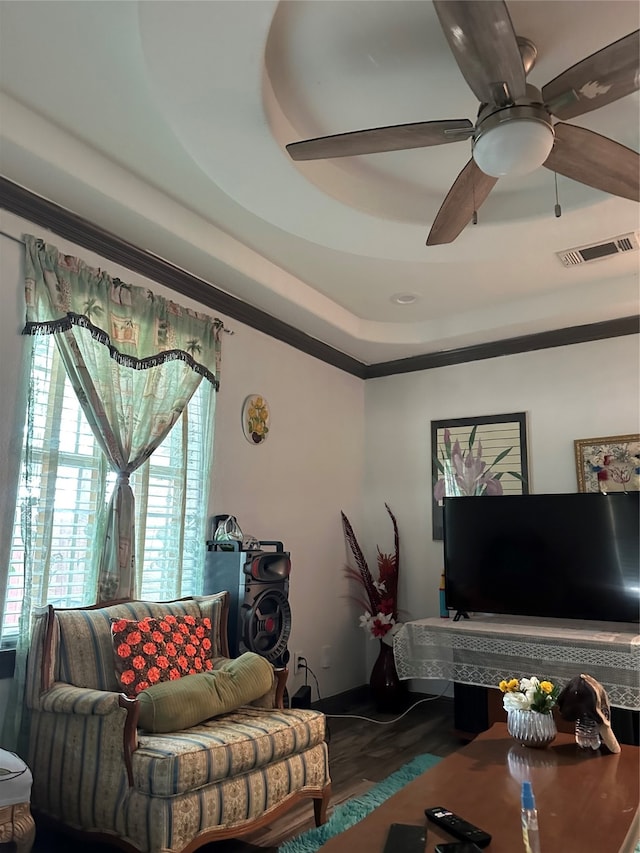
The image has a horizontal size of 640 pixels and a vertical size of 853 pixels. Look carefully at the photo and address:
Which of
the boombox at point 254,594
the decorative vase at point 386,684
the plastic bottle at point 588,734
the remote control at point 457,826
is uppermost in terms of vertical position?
the boombox at point 254,594

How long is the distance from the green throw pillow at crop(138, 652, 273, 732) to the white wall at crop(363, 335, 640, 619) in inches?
88.4

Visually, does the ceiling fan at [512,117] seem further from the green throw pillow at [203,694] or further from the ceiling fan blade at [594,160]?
the green throw pillow at [203,694]

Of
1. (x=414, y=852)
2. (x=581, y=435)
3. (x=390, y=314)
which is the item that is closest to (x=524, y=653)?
(x=581, y=435)

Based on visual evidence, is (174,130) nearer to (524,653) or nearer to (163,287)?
(163,287)

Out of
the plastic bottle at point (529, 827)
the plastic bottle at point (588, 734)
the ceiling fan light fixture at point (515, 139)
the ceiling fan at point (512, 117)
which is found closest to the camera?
the plastic bottle at point (529, 827)

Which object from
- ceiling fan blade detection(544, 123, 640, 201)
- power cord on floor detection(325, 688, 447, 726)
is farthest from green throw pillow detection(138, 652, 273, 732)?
ceiling fan blade detection(544, 123, 640, 201)

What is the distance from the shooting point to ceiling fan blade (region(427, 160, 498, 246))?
7.82ft

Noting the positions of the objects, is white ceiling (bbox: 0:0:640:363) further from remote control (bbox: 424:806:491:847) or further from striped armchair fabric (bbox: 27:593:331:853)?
remote control (bbox: 424:806:491:847)

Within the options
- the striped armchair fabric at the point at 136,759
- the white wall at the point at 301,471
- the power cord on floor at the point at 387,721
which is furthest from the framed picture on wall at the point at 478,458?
the striped armchair fabric at the point at 136,759

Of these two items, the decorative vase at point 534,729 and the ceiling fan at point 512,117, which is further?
the decorative vase at point 534,729

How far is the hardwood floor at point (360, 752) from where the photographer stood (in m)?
2.52

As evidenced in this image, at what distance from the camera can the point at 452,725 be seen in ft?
13.7

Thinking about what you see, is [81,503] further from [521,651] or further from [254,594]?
[521,651]

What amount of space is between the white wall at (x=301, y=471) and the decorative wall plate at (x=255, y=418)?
0.04 m
